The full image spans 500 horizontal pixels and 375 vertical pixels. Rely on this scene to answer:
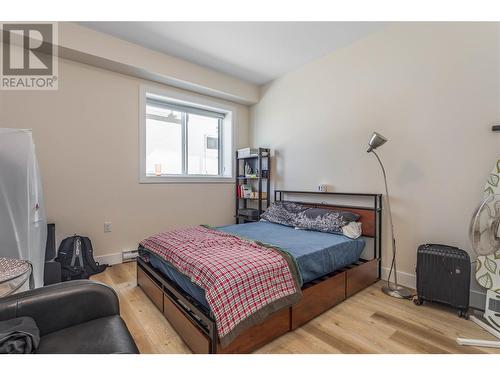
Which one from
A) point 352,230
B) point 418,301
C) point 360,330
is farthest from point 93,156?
point 418,301

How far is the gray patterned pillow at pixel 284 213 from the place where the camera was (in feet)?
10.1

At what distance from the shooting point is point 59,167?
277cm

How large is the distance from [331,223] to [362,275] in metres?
0.58

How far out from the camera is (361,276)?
244cm

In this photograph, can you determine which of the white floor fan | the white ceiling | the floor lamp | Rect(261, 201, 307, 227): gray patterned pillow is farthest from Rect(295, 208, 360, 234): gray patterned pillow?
the white ceiling

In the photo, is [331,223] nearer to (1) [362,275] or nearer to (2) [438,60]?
(1) [362,275]

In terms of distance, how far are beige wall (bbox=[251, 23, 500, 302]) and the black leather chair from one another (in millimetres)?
2645

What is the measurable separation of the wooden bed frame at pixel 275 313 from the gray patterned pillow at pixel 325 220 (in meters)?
0.22

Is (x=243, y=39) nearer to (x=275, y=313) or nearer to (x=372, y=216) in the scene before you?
(x=372, y=216)

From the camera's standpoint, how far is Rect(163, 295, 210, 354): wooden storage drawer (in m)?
1.44

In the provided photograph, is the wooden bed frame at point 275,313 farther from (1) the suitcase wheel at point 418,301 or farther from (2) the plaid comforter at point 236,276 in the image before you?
(1) the suitcase wheel at point 418,301

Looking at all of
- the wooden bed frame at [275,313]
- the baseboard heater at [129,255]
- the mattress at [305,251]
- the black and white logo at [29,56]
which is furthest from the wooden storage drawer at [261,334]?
the black and white logo at [29,56]

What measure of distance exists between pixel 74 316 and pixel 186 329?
2.18ft
